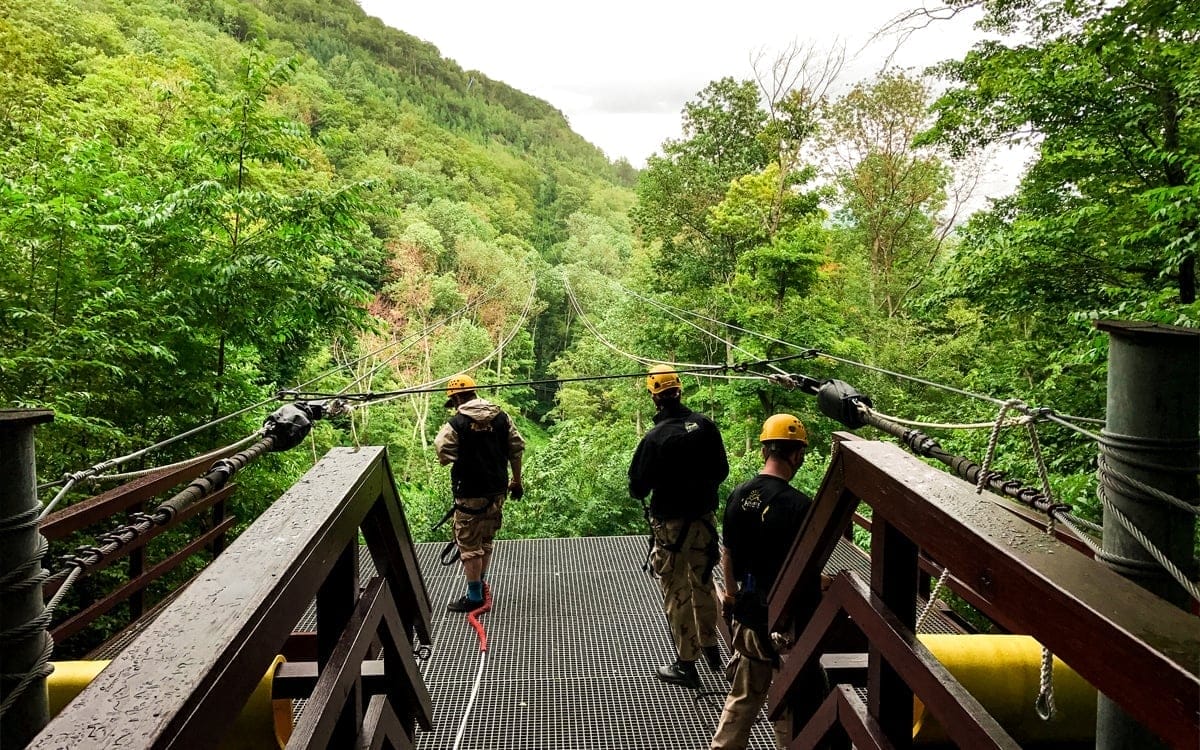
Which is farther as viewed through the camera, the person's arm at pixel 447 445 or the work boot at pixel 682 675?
the person's arm at pixel 447 445

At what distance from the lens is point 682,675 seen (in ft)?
→ 13.1

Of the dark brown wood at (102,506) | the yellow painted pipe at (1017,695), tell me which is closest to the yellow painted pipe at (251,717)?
the dark brown wood at (102,506)

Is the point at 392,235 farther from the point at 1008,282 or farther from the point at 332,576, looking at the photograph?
the point at 332,576

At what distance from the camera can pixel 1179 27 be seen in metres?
5.36

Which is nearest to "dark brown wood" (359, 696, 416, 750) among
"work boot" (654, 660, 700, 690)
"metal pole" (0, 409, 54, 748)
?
"metal pole" (0, 409, 54, 748)

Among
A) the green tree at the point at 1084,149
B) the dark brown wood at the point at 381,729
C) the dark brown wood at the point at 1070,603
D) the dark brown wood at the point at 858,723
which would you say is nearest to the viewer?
the dark brown wood at the point at 1070,603

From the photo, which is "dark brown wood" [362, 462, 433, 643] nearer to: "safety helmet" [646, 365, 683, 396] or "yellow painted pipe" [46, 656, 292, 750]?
"yellow painted pipe" [46, 656, 292, 750]

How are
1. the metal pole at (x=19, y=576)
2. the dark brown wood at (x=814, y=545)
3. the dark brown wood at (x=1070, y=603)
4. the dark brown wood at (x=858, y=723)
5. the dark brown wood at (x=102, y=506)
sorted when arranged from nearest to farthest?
the dark brown wood at (x=1070, y=603), the metal pole at (x=19, y=576), the dark brown wood at (x=858, y=723), the dark brown wood at (x=814, y=545), the dark brown wood at (x=102, y=506)

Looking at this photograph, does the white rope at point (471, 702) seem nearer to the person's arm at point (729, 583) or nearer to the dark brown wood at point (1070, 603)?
the person's arm at point (729, 583)

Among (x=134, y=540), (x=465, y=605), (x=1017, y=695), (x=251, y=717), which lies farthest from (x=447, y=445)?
(x=1017, y=695)

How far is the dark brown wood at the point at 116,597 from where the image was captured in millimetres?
2820

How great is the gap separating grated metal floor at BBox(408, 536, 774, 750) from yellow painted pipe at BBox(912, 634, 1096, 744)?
1408 mm

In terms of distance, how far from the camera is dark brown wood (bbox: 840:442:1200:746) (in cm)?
72

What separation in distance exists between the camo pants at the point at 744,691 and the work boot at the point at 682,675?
2.81 ft
